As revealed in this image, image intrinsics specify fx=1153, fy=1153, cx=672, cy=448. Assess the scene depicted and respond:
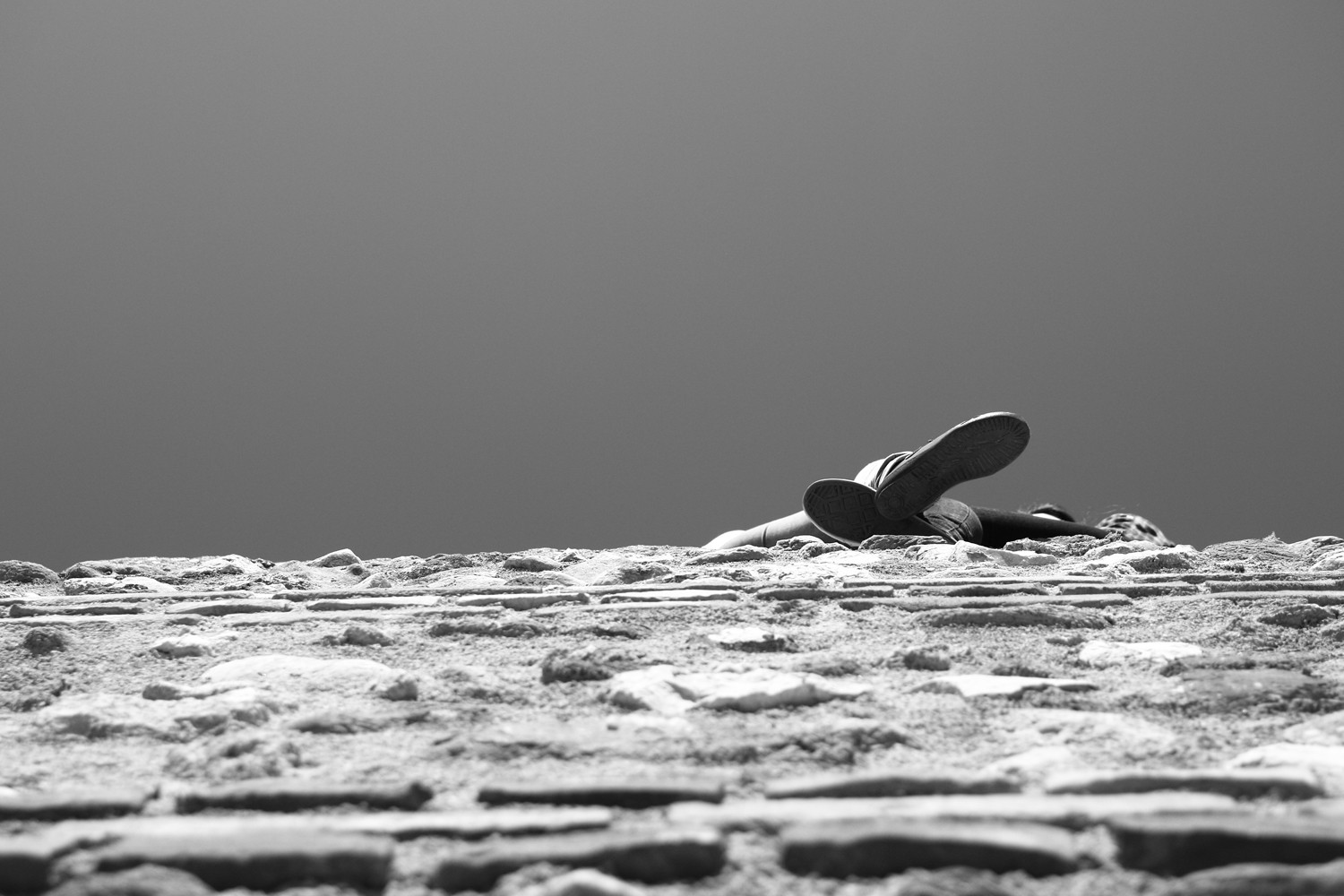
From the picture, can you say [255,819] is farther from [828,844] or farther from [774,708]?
[774,708]

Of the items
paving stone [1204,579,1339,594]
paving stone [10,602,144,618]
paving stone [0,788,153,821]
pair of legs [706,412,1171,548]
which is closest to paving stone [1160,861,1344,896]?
paving stone [0,788,153,821]

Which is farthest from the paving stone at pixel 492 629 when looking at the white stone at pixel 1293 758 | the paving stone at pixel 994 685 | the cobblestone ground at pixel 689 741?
the white stone at pixel 1293 758

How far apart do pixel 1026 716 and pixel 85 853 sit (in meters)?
1.15

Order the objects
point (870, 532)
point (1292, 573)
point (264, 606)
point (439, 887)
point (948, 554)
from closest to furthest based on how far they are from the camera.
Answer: point (439, 887) → point (264, 606) → point (1292, 573) → point (948, 554) → point (870, 532)

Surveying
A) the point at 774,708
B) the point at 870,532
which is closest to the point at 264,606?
the point at 774,708

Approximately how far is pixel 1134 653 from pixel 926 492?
3.13m

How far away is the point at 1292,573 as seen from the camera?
3008 millimetres

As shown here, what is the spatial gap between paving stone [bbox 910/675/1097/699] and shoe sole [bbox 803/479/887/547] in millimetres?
3275

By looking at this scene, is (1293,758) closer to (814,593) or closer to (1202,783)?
(1202,783)

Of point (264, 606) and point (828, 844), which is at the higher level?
point (264, 606)

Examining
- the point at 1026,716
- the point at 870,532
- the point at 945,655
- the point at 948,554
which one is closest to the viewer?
the point at 1026,716

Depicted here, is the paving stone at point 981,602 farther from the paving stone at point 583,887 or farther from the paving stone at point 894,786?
the paving stone at point 583,887

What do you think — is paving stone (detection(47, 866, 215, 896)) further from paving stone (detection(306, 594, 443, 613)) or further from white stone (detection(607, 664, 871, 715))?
paving stone (detection(306, 594, 443, 613))

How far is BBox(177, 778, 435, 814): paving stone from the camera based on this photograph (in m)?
1.24
